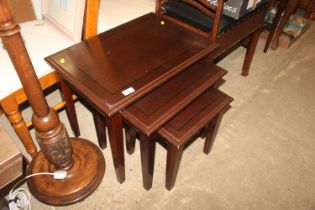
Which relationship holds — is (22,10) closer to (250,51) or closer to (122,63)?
(122,63)

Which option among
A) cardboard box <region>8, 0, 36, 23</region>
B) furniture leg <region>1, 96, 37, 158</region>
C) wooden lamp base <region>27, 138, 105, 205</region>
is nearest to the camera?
furniture leg <region>1, 96, 37, 158</region>

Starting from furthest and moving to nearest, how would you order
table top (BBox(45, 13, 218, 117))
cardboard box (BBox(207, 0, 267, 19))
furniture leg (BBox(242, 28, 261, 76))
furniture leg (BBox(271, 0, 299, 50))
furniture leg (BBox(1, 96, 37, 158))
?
furniture leg (BBox(271, 0, 299, 50)) < furniture leg (BBox(242, 28, 261, 76)) < cardboard box (BBox(207, 0, 267, 19)) < furniture leg (BBox(1, 96, 37, 158)) < table top (BBox(45, 13, 218, 117))

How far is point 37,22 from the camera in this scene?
1.60 metres

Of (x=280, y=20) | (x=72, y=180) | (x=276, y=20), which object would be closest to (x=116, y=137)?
(x=72, y=180)

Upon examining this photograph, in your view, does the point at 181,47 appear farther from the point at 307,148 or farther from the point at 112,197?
the point at 307,148

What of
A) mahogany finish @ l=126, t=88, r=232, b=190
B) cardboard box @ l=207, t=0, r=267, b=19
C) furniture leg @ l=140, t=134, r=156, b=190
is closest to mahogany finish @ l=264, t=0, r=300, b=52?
cardboard box @ l=207, t=0, r=267, b=19

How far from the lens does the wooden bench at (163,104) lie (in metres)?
1.08

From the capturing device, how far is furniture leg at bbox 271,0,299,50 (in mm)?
2040

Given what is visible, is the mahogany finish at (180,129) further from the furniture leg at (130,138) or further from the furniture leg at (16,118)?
the furniture leg at (16,118)

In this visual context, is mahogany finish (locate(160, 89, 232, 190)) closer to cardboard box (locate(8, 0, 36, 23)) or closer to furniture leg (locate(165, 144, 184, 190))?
furniture leg (locate(165, 144, 184, 190))

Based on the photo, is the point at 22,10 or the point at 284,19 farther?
the point at 284,19

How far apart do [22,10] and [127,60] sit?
100 centimetres

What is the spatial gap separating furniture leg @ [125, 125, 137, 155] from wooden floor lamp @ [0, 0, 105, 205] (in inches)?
6.7

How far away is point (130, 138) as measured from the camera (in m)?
1.49
